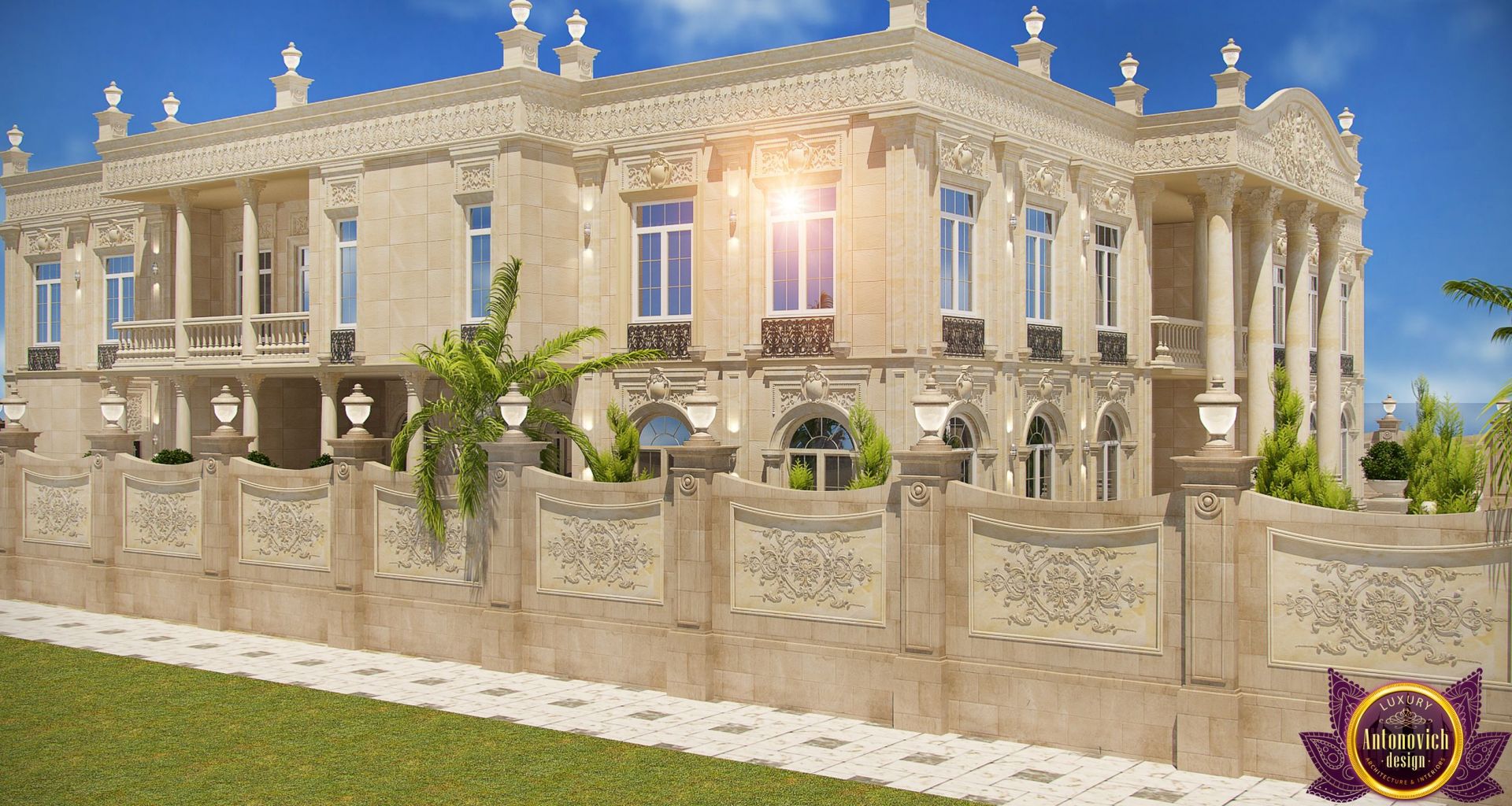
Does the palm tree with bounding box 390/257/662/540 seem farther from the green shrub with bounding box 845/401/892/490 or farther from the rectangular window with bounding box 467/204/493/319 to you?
the rectangular window with bounding box 467/204/493/319

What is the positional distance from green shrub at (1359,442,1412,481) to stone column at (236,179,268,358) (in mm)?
21135

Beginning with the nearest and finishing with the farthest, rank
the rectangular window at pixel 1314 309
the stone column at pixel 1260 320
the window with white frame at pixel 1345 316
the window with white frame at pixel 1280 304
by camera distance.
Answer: the stone column at pixel 1260 320
the window with white frame at pixel 1280 304
the rectangular window at pixel 1314 309
the window with white frame at pixel 1345 316

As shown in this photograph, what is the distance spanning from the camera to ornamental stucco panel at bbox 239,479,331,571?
53.9 feet

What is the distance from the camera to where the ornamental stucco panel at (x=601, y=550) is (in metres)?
13.7

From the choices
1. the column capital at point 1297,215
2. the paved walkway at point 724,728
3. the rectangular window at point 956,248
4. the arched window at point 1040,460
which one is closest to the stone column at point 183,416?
the paved walkway at point 724,728

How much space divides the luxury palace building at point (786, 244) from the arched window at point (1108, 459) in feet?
0.28

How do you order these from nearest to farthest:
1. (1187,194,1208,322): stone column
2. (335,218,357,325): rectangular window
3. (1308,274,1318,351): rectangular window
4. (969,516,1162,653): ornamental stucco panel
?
(969,516,1162,653): ornamental stucco panel → (335,218,357,325): rectangular window → (1187,194,1208,322): stone column → (1308,274,1318,351): rectangular window

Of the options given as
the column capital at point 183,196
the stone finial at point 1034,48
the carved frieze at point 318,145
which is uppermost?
the stone finial at point 1034,48

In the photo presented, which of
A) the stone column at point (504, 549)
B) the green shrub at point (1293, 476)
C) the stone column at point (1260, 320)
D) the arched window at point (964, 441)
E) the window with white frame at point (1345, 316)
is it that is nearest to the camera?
the stone column at point (504, 549)

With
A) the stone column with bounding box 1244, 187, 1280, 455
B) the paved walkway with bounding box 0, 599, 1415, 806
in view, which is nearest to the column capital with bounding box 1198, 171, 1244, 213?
the stone column with bounding box 1244, 187, 1280, 455

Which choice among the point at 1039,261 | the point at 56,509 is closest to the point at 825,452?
the point at 1039,261

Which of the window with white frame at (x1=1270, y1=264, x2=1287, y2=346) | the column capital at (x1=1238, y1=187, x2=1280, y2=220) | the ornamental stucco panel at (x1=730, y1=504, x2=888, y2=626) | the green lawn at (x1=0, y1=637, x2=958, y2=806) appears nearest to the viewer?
the green lawn at (x1=0, y1=637, x2=958, y2=806)

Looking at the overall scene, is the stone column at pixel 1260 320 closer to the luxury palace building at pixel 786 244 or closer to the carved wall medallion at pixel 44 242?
the luxury palace building at pixel 786 244

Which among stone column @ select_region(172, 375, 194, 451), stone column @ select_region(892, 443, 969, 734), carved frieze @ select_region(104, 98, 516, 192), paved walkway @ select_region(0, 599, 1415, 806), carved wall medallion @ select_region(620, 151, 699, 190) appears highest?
carved frieze @ select_region(104, 98, 516, 192)
